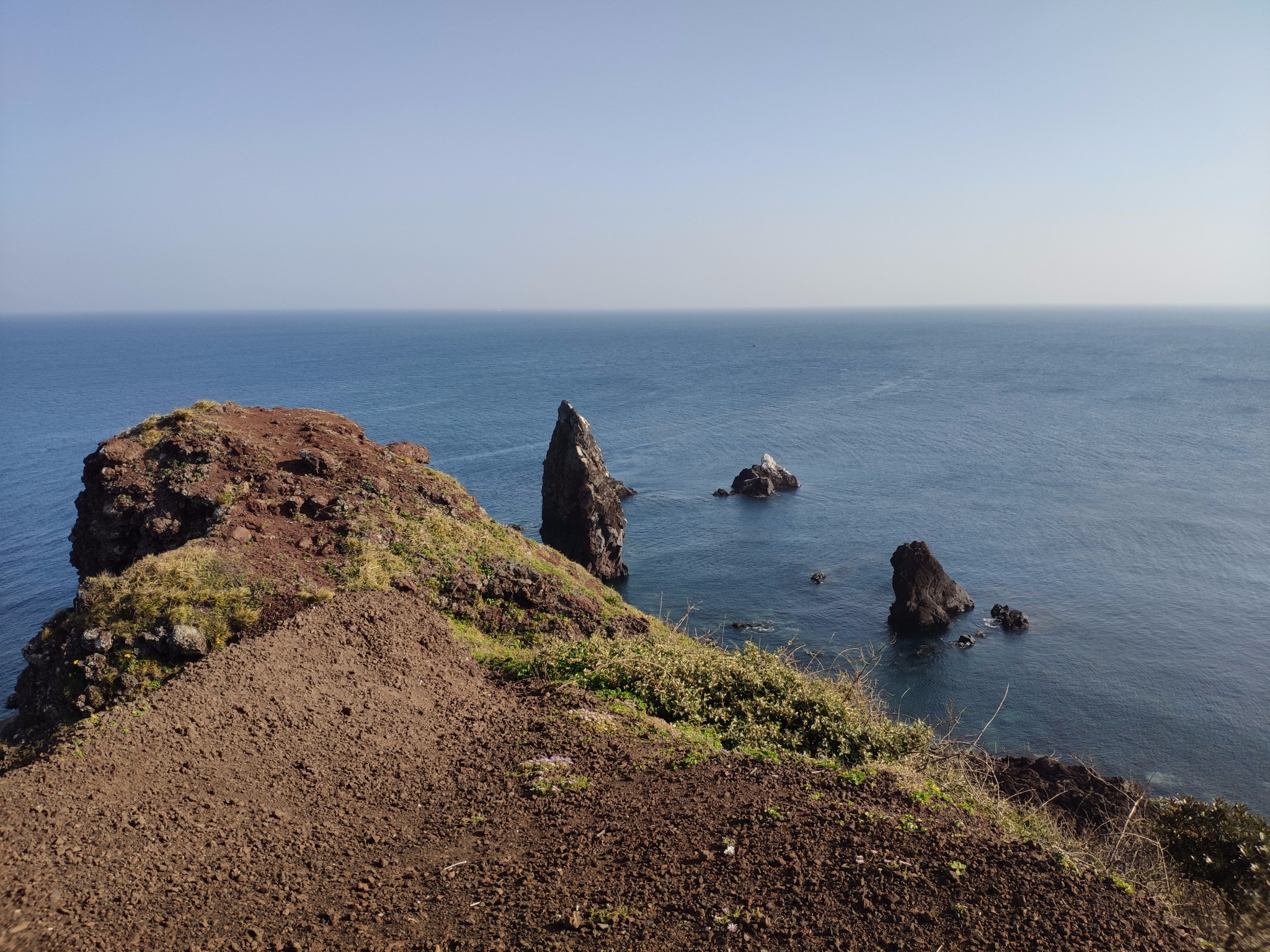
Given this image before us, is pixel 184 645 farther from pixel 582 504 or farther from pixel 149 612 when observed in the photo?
pixel 582 504

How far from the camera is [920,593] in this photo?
170 feet

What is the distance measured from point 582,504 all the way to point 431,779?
4674 cm

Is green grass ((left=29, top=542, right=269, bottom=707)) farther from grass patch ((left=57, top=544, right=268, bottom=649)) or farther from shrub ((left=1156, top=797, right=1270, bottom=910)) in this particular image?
shrub ((left=1156, top=797, right=1270, bottom=910))

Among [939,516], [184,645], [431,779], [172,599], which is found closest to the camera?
[431,779]

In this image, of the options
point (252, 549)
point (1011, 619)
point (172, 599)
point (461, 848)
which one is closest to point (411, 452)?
point (252, 549)

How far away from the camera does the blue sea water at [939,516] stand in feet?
142

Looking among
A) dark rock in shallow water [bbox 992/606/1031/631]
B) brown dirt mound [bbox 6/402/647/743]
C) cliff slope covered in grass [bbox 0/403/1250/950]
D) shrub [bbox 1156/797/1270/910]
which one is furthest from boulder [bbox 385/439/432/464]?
dark rock in shallow water [bbox 992/606/1031/631]

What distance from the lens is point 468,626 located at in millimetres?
22016

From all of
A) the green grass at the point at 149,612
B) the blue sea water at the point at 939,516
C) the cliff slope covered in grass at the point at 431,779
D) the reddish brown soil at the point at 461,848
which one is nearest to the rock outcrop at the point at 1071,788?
the blue sea water at the point at 939,516

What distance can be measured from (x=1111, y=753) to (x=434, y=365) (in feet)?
583

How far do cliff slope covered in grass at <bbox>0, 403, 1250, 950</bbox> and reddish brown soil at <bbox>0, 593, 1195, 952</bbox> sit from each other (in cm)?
5

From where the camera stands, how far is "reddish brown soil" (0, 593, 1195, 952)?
31.6 ft

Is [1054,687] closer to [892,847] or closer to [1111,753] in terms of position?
[1111,753]

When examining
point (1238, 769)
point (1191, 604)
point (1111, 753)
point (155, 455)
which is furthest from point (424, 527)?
point (1191, 604)
